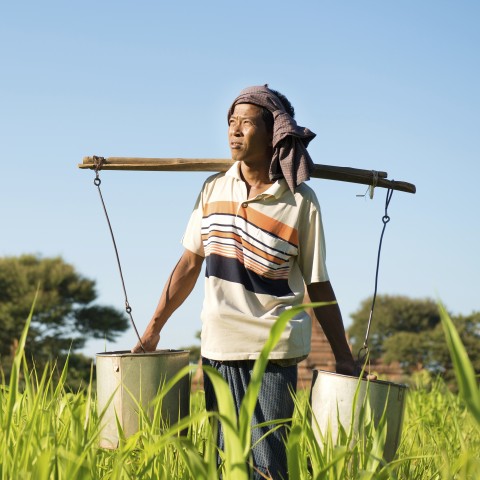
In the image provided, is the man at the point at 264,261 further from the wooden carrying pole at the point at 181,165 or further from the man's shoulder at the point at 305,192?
the wooden carrying pole at the point at 181,165

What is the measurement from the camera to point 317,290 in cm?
321

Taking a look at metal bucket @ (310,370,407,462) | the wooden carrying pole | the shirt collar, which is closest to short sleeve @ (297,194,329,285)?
the shirt collar

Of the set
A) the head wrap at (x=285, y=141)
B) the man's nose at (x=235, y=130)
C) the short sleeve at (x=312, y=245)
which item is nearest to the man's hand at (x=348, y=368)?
the short sleeve at (x=312, y=245)

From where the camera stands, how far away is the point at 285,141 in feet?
10.3

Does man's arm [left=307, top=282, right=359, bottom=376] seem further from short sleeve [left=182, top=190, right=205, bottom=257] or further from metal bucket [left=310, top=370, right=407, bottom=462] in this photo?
short sleeve [left=182, top=190, right=205, bottom=257]

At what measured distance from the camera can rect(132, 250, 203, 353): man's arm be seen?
3.39m

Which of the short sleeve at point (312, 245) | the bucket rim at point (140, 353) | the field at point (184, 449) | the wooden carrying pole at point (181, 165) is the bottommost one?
the field at point (184, 449)

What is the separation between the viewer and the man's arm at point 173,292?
11.1ft

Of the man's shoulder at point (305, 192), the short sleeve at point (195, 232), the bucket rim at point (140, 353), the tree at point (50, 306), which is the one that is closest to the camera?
the bucket rim at point (140, 353)

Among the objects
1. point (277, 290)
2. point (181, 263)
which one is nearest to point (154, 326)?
point (181, 263)

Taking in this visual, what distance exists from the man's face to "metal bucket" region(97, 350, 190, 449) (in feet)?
2.44

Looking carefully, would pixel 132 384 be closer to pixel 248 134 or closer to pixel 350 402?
pixel 350 402

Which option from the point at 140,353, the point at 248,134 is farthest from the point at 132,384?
the point at 248,134

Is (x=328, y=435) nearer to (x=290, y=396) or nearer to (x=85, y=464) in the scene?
(x=290, y=396)
